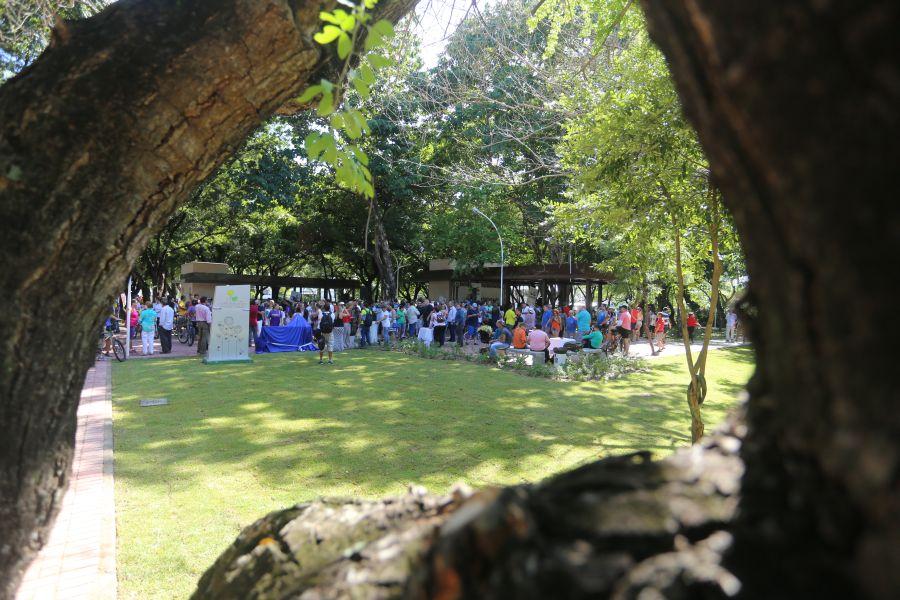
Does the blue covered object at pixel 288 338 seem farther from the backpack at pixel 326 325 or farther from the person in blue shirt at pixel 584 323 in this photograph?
the person in blue shirt at pixel 584 323

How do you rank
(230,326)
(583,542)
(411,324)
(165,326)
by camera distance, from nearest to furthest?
1. (583,542)
2. (230,326)
3. (165,326)
4. (411,324)

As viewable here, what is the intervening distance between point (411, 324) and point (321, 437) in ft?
56.9

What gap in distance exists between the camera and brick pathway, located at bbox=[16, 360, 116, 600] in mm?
3941

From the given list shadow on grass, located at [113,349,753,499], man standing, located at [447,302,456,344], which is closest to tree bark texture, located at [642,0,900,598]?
shadow on grass, located at [113,349,753,499]

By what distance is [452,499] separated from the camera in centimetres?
147

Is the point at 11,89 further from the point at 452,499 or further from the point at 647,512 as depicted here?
the point at 647,512

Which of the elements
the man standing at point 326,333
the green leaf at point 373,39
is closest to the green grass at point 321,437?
the man standing at point 326,333

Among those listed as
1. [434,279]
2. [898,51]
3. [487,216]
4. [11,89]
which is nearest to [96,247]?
[11,89]

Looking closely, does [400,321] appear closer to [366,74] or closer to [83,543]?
[83,543]

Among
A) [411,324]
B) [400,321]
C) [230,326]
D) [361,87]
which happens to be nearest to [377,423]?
[361,87]

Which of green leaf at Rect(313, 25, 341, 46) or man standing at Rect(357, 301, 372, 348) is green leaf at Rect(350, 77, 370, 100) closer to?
green leaf at Rect(313, 25, 341, 46)

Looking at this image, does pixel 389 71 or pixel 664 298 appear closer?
pixel 389 71

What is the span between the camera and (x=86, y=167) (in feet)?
5.33

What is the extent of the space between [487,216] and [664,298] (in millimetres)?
15946
